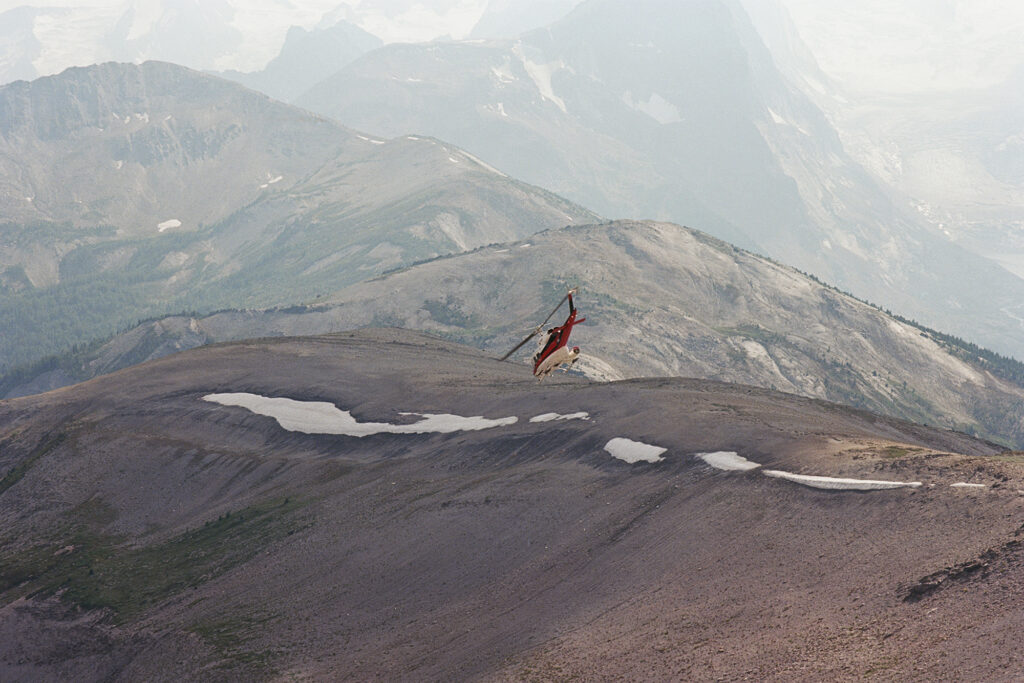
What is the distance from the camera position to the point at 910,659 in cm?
3309

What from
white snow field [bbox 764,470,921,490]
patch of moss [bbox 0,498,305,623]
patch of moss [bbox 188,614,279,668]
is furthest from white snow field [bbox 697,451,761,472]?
patch of moss [bbox 0,498,305,623]

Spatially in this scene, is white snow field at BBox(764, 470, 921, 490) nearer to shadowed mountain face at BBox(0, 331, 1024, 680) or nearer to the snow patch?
shadowed mountain face at BBox(0, 331, 1024, 680)

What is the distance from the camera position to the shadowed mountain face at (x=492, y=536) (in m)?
39.8

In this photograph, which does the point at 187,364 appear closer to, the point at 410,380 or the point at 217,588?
the point at 410,380

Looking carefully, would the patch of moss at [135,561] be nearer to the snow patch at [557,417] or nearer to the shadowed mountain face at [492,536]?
the shadowed mountain face at [492,536]

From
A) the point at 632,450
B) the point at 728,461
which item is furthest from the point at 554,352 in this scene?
the point at 632,450

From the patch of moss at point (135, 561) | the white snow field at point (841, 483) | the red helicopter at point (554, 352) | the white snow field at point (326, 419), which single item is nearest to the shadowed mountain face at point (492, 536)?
the white snow field at point (841, 483)

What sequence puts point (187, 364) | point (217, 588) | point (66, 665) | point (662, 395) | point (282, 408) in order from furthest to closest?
1. point (187, 364)
2. point (282, 408)
3. point (662, 395)
4. point (217, 588)
5. point (66, 665)

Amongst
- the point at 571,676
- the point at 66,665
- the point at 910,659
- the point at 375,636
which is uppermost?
the point at 910,659

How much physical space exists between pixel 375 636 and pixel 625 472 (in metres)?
23.5

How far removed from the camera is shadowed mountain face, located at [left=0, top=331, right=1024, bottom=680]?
1569 inches

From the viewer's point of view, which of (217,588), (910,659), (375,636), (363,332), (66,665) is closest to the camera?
(910,659)

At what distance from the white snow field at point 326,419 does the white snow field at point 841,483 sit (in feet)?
121

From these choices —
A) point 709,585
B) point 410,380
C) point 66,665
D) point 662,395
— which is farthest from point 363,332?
point 709,585
